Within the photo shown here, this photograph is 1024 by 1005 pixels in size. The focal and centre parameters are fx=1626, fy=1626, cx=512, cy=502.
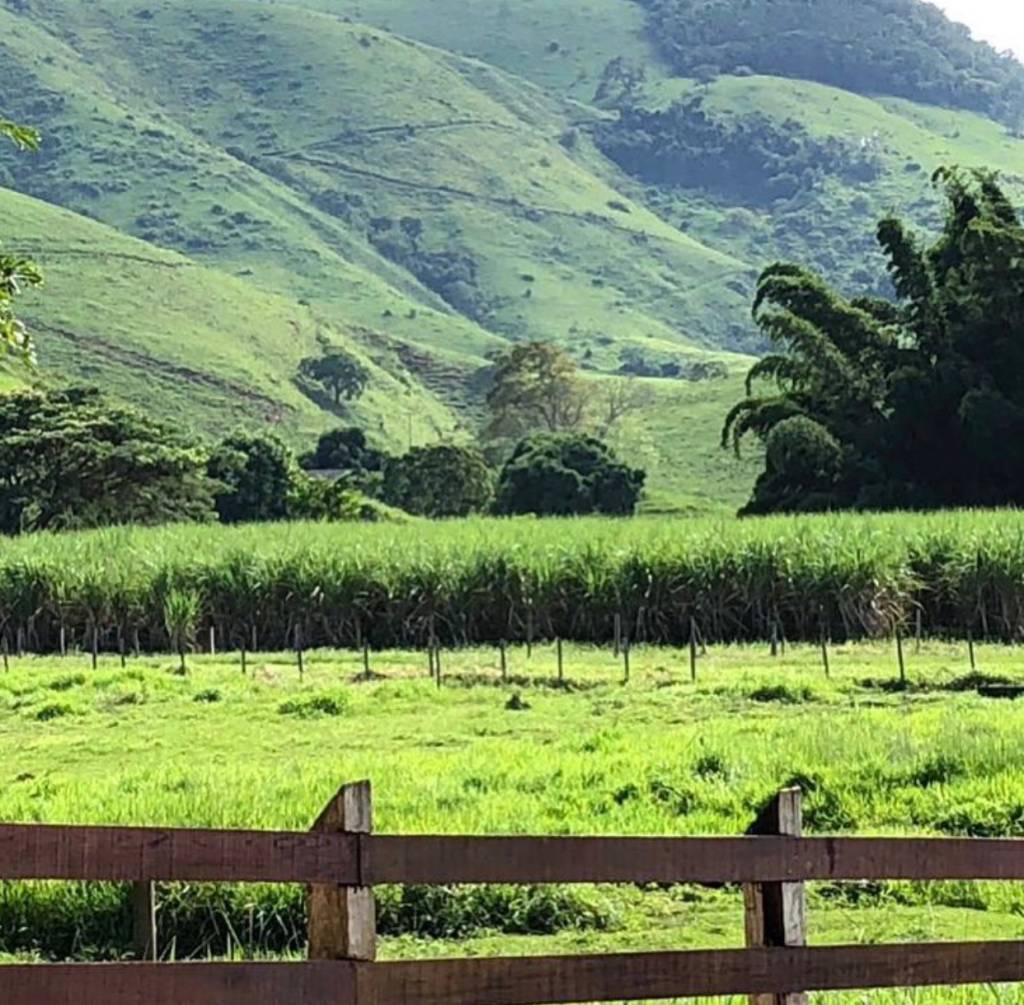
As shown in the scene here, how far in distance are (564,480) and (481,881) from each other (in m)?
62.6

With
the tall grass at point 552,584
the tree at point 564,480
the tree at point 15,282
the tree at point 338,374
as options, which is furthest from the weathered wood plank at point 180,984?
the tree at point 338,374

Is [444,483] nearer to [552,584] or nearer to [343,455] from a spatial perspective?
[343,455]

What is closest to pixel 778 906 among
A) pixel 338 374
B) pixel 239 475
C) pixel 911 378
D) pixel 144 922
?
pixel 144 922

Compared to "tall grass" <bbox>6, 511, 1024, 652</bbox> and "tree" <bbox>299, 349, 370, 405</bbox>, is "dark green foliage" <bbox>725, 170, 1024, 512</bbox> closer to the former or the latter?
"tall grass" <bbox>6, 511, 1024, 652</bbox>

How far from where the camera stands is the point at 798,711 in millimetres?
18094

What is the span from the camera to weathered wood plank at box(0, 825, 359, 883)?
3400mm

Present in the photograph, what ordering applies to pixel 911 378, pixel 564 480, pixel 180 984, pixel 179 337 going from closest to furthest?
pixel 180 984 < pixel 911 378 < pixel 564 480 < pixel 179 337

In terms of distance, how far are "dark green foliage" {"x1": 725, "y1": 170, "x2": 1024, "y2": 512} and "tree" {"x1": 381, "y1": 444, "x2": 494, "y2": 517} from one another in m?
22.6

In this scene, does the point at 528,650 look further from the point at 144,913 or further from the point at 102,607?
the point at 144,913

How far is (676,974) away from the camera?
413cm

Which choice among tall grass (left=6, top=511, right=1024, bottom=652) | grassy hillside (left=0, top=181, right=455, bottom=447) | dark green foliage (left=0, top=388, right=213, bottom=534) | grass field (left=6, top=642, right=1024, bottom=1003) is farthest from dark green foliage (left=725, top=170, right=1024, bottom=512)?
grassy hillside (left=0, top=181, right=455, bottom=447)

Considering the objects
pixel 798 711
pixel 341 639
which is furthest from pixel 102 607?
pixel 798 711

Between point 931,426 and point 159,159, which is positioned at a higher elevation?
point 159,159

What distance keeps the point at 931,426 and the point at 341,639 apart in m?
21.0
